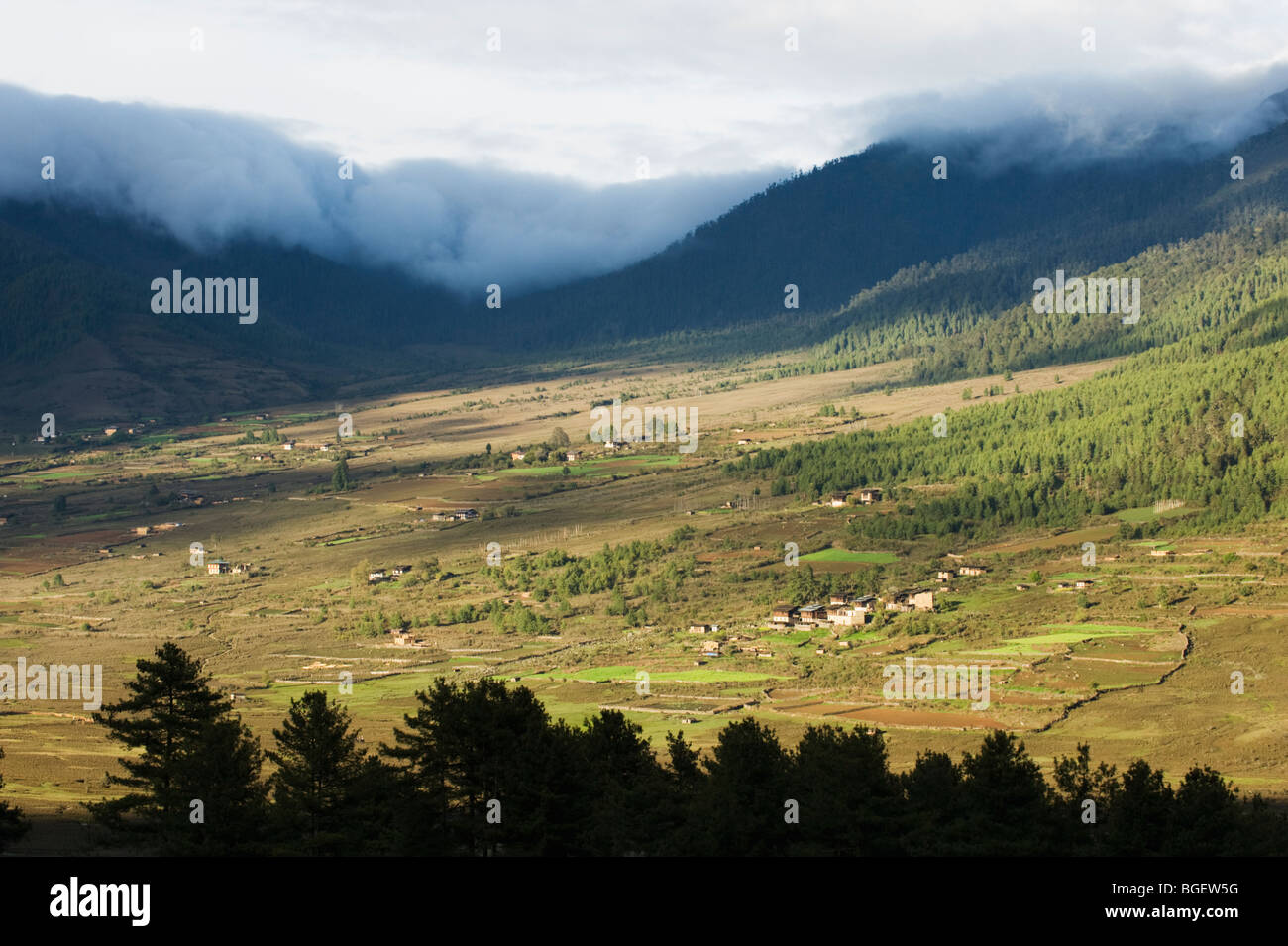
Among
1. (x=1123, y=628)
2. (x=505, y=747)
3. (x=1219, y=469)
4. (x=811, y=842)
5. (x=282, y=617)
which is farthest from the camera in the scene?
(x=1219, y=469)

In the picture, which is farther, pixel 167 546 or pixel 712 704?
pixel 167 546

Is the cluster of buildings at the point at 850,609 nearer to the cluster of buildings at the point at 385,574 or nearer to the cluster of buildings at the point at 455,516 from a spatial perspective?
the cluster of buildings at the point at 385,574

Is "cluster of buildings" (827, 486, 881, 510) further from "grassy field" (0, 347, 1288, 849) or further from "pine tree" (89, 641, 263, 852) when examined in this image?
"pine tree" (89, 641, 263, 852)

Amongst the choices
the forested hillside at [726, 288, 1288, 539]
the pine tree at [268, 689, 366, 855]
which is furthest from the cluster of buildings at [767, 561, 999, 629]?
the pine tree at [268, 689, 366, 855]

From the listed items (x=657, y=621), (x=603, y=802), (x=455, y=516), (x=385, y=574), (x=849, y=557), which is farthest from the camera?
(x=455, y=516)

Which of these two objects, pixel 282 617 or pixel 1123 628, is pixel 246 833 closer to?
pixel 1123 628

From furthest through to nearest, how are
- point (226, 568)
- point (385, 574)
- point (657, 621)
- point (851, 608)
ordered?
point (226, 568)
point (385, 574)
point (657, 621)
point (851, 608)

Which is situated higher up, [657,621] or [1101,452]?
[1101,452]

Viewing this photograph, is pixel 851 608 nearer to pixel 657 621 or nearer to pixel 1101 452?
pixel 657 621

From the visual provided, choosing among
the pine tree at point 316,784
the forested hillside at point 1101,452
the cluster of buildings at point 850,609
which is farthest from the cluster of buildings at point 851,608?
the pine tree at point 316,784

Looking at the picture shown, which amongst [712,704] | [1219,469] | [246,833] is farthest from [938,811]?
[1219,469]

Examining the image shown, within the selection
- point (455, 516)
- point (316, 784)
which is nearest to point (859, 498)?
point (455, 516)
